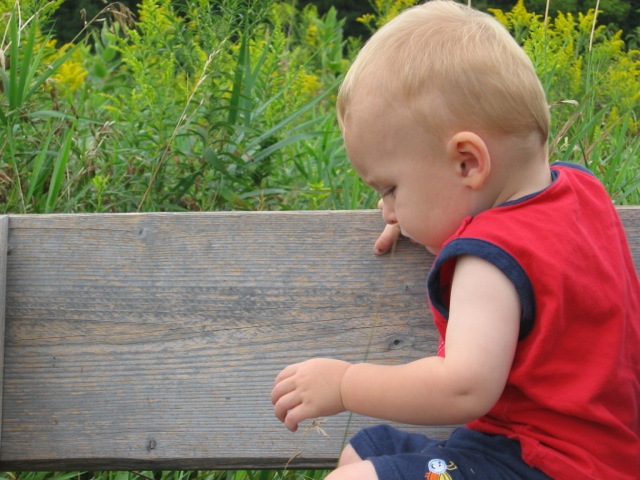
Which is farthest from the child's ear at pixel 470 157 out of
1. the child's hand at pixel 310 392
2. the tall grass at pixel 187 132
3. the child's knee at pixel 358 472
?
the tall grass at pixel 187 132

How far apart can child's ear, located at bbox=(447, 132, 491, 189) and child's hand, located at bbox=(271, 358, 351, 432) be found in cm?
35

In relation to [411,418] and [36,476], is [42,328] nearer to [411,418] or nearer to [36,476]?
[36,476]

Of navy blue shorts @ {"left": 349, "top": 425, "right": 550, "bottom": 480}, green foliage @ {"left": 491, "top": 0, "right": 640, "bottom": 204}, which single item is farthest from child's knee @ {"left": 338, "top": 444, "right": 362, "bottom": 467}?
green foliage @ {"left": 491, "top": 0, "right": 640, "bottom": 204}

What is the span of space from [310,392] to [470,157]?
43 cm

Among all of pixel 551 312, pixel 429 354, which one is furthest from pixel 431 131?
pixel 429 354

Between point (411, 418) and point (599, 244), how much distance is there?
1.31ft

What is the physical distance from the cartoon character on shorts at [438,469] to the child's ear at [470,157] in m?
0.42

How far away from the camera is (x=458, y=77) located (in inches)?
54.0

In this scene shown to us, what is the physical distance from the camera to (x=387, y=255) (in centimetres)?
179

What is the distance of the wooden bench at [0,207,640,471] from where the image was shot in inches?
69.8

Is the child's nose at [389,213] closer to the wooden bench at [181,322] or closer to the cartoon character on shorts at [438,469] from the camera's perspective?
the wooden bench at [181,322]

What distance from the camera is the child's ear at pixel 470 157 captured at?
1370 millimetres

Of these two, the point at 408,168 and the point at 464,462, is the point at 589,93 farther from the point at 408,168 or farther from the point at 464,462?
the point at 464,462

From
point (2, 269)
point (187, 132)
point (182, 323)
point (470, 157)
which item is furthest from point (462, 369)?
point (187, 132)
